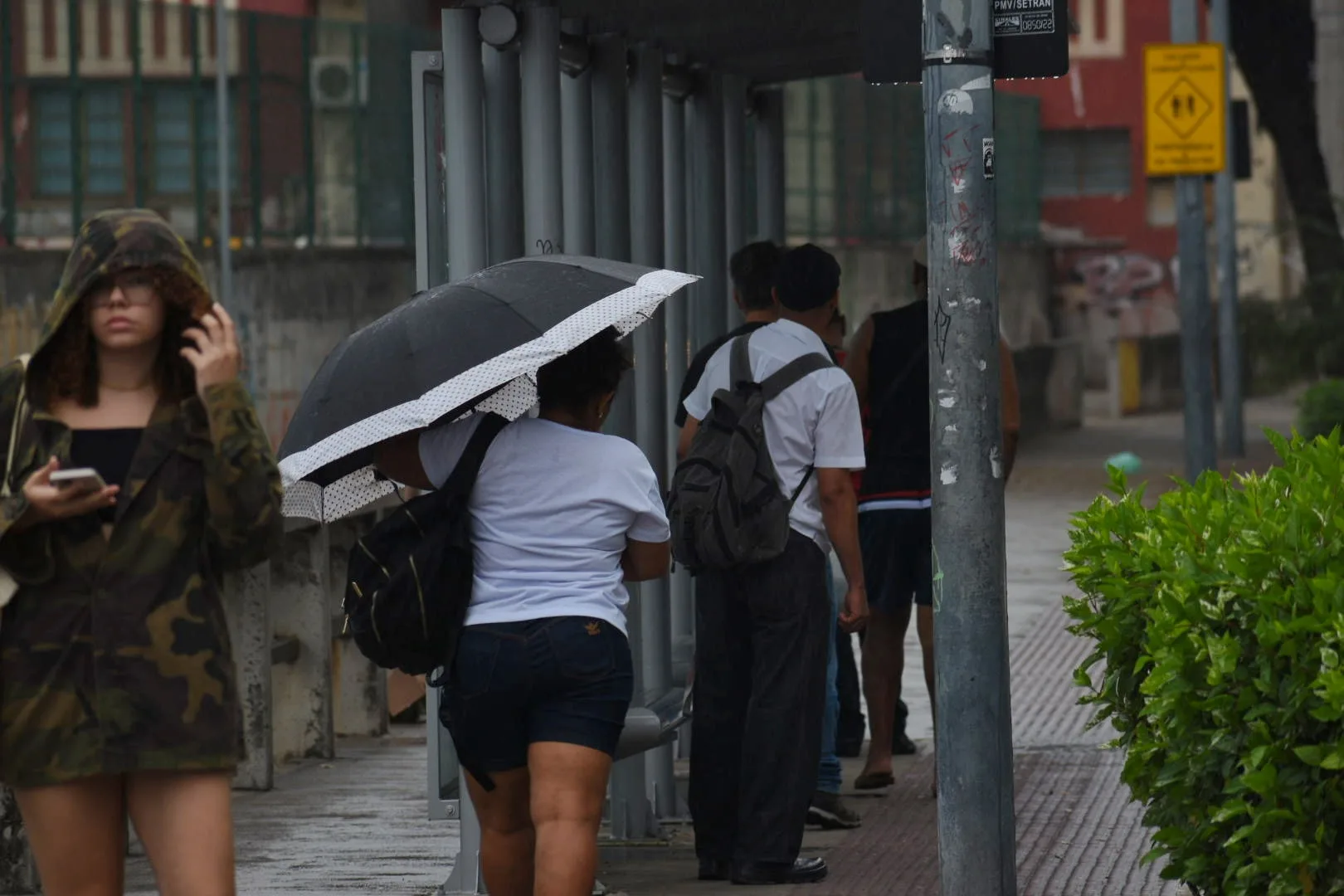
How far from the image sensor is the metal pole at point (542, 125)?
Answer: 6656 millimetres

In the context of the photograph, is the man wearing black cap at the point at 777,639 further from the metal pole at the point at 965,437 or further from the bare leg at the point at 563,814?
the bare leg at the point at 563,814

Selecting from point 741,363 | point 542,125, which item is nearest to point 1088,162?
point 741,363

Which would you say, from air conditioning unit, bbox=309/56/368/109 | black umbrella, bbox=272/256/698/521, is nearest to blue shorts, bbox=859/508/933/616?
black umbrella, bbox=272/256/698/521

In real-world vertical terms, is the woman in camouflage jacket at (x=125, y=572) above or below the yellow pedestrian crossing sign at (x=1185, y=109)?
below

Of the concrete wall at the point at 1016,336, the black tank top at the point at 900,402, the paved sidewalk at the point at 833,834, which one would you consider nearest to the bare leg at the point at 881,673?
the paved sidewalk at the point at 833,834

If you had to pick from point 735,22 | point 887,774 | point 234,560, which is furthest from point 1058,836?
point 234,560

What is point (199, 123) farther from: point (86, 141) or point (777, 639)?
point (777, 639)

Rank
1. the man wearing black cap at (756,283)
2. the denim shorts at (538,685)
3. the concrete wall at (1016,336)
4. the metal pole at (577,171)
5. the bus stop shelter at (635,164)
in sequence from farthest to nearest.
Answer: the concrete wall at (1016,336)
the man wearing black cap at (756,283)
the metal pole at (577,171)
the bus stop shelter at (635,164)
the denim shorts at (538,685)

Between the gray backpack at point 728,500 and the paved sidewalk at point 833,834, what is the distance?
93 cm

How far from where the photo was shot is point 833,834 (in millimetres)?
7641

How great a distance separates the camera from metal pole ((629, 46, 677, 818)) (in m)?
7.79

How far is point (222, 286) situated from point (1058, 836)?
13605 mm

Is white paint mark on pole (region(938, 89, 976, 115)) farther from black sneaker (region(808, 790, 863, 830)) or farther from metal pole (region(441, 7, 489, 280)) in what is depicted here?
black sneaker (region(808, 790, 863, 830))

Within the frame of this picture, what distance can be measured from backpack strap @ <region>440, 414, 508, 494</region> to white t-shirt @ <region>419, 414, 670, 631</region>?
13 mm
